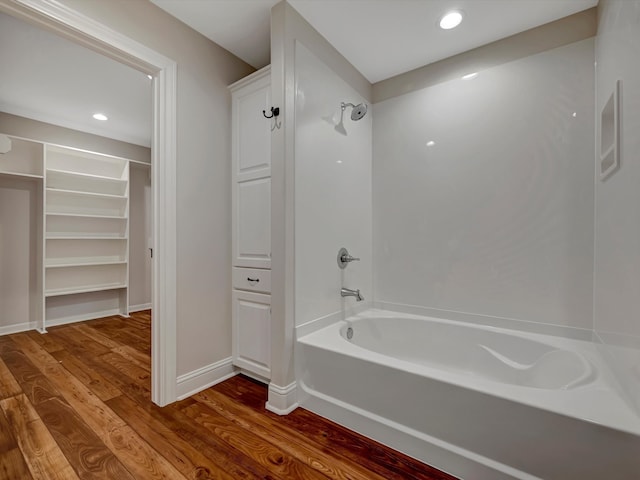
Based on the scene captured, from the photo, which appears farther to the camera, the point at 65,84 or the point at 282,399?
the point at 65,84

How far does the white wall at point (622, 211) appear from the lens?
41.7 inches

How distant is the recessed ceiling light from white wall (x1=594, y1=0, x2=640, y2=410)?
0.69 meters

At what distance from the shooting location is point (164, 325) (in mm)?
1736

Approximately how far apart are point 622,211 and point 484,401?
99 cm

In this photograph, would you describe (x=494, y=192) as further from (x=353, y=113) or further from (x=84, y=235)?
(x=84, y=235)

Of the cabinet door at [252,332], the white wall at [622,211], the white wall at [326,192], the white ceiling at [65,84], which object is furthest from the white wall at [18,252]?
the white wall at [622,211]

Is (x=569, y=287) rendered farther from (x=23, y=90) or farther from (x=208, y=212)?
(x=23, y=90)

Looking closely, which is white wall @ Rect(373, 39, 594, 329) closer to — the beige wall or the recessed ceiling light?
the recessed ceiling light

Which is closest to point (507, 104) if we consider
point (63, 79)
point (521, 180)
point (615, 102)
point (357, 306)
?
point (521, 180)

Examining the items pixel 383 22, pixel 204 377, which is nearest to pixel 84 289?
pixel 204 377

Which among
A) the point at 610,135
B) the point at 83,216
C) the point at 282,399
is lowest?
the point at 282,399

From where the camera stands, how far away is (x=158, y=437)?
1456 mm

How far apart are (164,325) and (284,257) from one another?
85cm

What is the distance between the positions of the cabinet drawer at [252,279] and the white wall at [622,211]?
176cm
